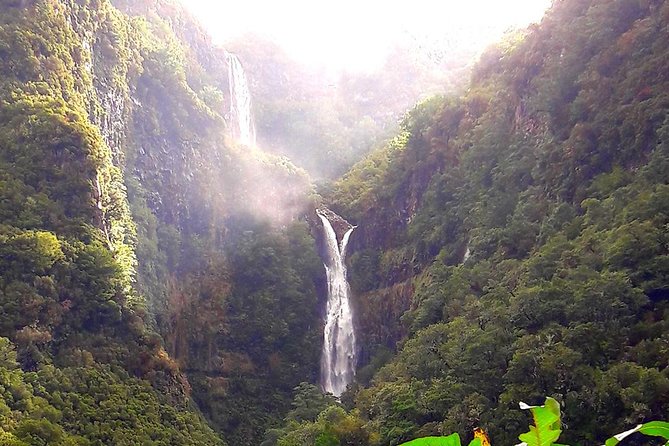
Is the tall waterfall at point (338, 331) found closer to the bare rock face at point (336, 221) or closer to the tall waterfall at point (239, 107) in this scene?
the bare rock face at point (336, 221)

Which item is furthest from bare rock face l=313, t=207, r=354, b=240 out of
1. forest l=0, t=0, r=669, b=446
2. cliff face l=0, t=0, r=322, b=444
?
cliff face l=0, t=0, r=322, b=444

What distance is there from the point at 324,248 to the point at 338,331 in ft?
18.2

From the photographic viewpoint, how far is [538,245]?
1889 centimetres

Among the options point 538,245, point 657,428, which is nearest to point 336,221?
point 538,245

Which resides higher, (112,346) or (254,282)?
(254,282)

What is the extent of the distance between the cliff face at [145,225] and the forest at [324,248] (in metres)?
0.11

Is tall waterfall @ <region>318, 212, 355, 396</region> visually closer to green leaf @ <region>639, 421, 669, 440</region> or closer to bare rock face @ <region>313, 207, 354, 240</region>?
bare rock face @ <region>313, 207, 354, 240</region>

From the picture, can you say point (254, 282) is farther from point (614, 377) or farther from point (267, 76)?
point (267, 76)

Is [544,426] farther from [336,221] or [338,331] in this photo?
[336,221]

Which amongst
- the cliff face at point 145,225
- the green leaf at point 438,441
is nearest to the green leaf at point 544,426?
the green leaf at point 438,441

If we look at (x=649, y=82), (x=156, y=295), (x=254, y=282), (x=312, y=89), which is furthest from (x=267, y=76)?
(x=649, y=82)

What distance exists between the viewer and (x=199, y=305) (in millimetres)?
31891

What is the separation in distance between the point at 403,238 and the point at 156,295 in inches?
466

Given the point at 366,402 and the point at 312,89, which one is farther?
the point at 312,89
